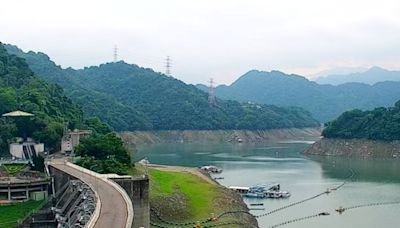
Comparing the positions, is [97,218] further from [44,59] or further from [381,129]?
[44,59]

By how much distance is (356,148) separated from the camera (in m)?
105

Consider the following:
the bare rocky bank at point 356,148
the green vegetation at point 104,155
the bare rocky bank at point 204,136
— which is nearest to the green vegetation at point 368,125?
the bare rocky bank at point 356,148

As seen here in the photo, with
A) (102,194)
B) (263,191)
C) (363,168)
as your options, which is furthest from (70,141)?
(363,168)

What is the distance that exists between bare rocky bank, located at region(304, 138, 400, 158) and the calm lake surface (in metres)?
4.40

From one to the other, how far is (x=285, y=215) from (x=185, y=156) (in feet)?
174

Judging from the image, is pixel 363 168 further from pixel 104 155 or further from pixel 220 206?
pixel 104 155

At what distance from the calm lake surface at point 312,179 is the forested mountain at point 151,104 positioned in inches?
1334

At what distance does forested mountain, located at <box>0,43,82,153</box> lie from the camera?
178 ft

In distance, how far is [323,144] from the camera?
11125cm

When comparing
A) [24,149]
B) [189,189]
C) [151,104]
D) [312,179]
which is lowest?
[312,179]

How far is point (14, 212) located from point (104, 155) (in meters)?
10.3

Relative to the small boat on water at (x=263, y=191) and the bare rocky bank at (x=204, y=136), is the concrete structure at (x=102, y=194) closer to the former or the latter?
the small boat on water at (x=263, y=191)

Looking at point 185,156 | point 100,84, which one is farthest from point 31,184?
point 100,84

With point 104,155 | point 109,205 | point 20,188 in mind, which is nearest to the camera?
point 109,205
